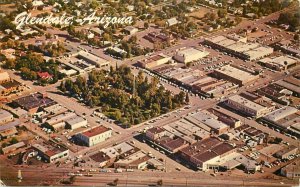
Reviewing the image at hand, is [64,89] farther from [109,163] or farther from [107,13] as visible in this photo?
[107,13]

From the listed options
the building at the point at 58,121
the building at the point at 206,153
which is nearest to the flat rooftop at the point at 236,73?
the building at the point at 206,153

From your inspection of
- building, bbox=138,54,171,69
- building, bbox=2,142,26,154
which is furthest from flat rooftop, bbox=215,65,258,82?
building, bbox=2,142,26,154

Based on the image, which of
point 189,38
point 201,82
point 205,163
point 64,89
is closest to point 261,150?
point 205,163

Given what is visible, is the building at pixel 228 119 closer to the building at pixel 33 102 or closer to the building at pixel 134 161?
the building at pixel 134 161

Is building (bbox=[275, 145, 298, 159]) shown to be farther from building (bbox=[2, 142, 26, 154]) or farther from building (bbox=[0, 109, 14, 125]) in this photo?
building (bbox=[0, 109, 14, 125])

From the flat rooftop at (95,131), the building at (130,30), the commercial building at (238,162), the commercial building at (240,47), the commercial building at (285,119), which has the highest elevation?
the building at (130,30)
